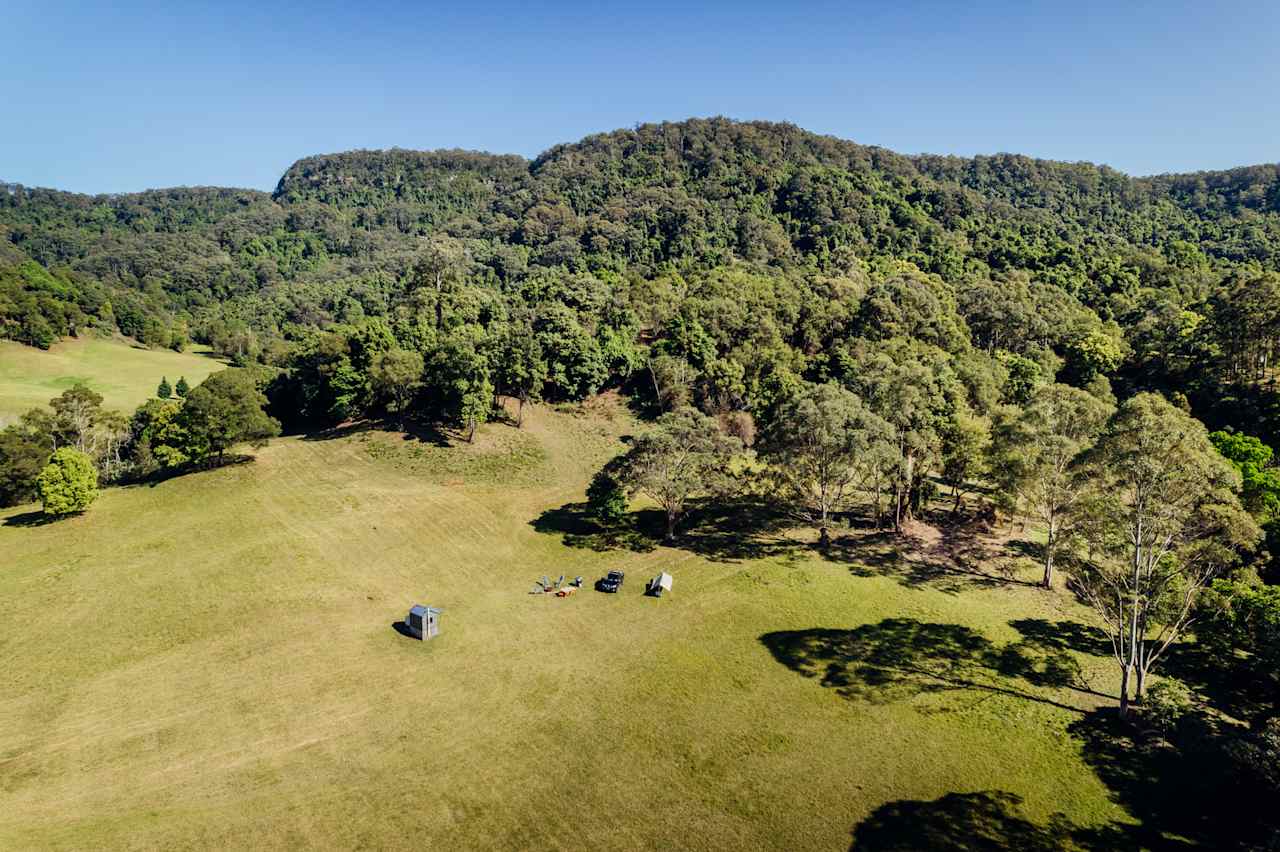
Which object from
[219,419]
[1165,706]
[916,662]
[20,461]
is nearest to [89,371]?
[20,461]

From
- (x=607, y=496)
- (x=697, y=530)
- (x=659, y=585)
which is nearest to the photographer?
(x=659, y=585)

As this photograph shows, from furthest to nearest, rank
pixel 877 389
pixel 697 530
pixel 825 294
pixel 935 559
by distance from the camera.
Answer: pixel 825 294 → pixel 697 530 → pixel 877 389 → pixel 935 559

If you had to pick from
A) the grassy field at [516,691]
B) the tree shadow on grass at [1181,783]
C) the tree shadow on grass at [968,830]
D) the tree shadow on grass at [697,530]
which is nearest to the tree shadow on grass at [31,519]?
the grassy field at [516,691]

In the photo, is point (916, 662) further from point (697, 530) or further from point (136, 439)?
point (136, 439)

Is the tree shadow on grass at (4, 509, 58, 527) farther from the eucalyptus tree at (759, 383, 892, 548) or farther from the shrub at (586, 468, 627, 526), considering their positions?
the eucalyptus tree at (759, 383, 892, 548)

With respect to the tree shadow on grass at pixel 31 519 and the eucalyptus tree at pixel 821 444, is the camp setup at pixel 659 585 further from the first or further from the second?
the tree shadow on grass at pixel 31 519

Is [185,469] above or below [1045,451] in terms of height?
below

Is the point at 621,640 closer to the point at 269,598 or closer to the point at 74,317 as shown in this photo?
the point at 269,598
